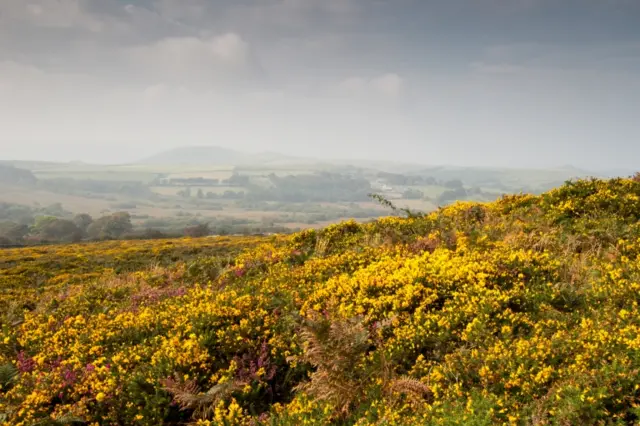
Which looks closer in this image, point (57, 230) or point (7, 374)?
point (7, 374)

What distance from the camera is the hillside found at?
498 centimetres

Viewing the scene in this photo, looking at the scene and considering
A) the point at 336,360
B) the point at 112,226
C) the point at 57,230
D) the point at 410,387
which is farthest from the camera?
the point at 112,226

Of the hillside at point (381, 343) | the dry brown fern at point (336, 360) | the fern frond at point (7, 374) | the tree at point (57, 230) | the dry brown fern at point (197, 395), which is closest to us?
the hillside at point (381, 343)

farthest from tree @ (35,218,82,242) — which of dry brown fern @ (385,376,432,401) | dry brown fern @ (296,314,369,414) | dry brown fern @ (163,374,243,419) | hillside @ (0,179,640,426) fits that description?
dry brown fern @ (385,376,432,401)

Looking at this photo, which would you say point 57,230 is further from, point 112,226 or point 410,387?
point 410,387

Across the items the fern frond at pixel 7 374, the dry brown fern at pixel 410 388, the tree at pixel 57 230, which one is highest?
the dry brown fern at pixel 410 388

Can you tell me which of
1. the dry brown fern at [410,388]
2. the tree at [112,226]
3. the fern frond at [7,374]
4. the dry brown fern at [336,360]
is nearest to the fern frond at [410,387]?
the dry brown fern at [410,388]

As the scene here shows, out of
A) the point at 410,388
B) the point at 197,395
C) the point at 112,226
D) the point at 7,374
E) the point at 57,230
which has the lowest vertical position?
the point at 57,230

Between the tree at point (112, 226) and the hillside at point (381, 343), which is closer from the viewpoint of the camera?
the hillside at point (381, 343)

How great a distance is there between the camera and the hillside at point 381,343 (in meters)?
4.98

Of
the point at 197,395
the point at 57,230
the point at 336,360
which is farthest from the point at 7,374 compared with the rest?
the point at 57,230

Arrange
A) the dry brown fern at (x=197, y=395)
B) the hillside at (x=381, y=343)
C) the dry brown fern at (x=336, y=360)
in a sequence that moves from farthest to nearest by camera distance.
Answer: the dry brown fern at (x=197, y=395)
the dry brown fern at (x=336, y=360)
the hillside at (x=381, y=343)

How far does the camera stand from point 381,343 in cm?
684

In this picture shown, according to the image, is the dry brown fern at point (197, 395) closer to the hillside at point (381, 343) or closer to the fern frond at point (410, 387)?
the hillside at point (381, 343)
